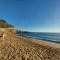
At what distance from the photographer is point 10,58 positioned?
4.47m

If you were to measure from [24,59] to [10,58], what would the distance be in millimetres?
609

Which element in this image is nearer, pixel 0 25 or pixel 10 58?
pixel 10 58

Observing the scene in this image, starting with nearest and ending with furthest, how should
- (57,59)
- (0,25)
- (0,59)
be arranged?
(0,59) → (57,59) → (0,25)

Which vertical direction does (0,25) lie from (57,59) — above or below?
above

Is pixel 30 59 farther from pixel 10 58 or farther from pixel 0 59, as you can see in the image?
pixel 0 59

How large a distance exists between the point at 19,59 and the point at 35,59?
2.52ft

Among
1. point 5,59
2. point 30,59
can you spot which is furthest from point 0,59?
point 30,59

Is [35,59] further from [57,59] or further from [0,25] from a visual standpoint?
[0,25]

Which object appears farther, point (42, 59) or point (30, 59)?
point (42, 59)

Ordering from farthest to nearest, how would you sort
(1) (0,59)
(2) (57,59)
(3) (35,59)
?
(2) (57,59) < (3) (35,59) < (1) (0,59)

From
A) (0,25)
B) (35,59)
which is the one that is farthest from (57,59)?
(0,25)

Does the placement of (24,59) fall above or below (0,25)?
below

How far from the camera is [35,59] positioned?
15.5ft

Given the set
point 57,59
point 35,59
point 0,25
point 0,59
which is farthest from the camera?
point 0,25
